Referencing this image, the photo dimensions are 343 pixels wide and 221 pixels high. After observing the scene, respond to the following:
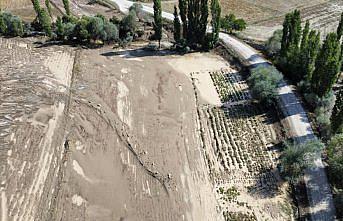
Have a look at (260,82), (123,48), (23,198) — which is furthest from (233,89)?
(23,198)

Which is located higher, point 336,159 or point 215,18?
point 215,18

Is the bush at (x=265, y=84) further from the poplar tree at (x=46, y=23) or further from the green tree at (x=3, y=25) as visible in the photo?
the green tree at (x=3, y=25)

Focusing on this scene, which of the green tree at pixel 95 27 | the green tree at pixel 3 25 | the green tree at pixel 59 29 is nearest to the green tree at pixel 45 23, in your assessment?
the green tree at pixel 59 29

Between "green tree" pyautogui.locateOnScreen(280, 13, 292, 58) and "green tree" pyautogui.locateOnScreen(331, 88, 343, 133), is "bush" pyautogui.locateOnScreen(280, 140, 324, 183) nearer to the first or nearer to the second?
"green tree" pyautogui.locateOnScreen(331, 88, 343, 133)

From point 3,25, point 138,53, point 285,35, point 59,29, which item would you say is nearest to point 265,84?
point 285,35

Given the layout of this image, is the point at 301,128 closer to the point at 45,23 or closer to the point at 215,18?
the point at 215,18

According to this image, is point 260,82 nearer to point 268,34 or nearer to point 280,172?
point 280,172
